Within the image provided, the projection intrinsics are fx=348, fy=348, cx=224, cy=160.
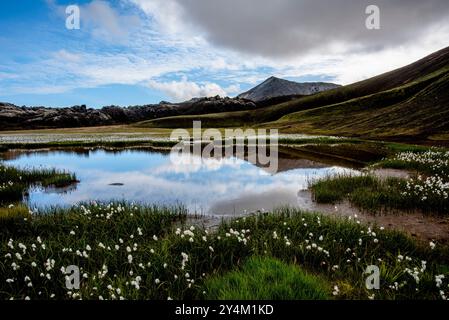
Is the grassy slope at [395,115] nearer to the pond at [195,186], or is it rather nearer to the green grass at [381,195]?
the pond at [195,186]

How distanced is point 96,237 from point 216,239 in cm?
338

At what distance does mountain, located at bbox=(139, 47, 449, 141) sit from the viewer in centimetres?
7651

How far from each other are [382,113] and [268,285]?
352 feet

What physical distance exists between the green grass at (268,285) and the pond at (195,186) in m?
6.10

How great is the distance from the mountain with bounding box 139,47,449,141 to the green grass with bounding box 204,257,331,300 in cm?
5885

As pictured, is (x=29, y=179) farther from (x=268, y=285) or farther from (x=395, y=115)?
(x=395, y=115)

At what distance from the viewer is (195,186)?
19250 millimetres

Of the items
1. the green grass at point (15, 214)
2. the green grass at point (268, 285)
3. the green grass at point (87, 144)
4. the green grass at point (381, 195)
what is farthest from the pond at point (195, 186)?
the green grass at point (87, 144)

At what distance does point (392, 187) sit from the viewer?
51.6 ft

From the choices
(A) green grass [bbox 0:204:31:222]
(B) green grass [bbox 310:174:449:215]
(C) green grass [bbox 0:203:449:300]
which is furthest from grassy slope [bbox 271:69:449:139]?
(A) green grass [bbox 0:204:31:222]

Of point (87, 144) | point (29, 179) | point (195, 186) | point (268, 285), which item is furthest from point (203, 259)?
point (87, 144)
